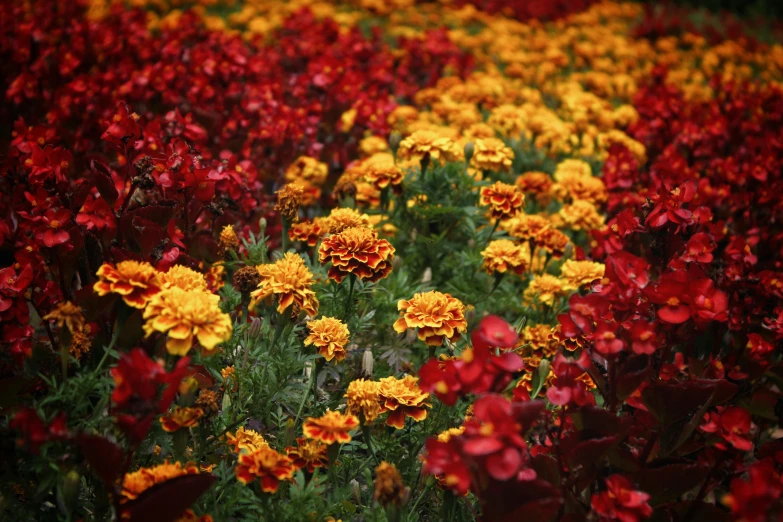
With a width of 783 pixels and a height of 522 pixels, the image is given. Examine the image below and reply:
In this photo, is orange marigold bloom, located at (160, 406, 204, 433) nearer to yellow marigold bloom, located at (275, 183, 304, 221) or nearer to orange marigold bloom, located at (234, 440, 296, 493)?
orange marigold bloom, located at (234, 440, 296, 493)

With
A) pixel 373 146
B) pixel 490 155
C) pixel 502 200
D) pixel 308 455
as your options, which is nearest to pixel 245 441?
pixel 308 455

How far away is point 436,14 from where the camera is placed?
676 cm

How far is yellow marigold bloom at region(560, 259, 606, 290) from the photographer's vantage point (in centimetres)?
233

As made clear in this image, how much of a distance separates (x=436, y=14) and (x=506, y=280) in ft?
15.4

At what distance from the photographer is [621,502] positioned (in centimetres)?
138

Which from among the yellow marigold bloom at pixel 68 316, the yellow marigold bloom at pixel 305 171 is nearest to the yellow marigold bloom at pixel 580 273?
the yellow marigold bloom at pixel 305 171

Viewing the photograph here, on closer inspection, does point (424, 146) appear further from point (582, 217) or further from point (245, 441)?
point (245, 441)

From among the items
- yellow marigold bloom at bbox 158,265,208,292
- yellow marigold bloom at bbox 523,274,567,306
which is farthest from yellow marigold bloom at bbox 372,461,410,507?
yellow marigold bloom at bbox 523,274,567,306

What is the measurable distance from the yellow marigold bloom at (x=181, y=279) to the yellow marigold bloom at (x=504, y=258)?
1.07 meters

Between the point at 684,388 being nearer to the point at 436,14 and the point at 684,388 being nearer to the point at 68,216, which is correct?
the point at 68,216

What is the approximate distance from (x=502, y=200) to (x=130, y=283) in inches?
53.7

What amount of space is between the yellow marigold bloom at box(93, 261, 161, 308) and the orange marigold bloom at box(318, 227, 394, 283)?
0.52 m

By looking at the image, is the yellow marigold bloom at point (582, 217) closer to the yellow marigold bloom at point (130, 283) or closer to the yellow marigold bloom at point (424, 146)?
the yellow marigold bloom at point (424, 146)

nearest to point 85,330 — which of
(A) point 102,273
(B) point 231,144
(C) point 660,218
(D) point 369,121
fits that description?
(A) point 102,273
